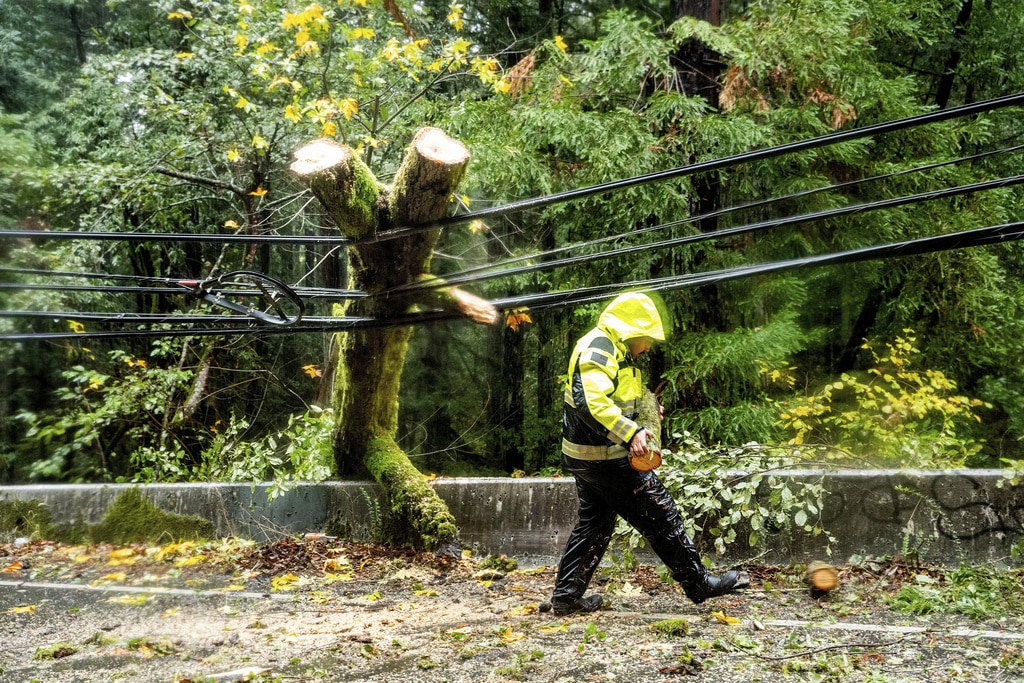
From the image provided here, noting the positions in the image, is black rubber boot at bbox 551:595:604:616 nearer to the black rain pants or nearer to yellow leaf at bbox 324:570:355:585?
the black rain pants

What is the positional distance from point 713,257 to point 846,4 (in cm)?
303

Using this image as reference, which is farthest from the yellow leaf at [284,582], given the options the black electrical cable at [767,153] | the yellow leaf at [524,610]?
the black electrical cable at [767,153]

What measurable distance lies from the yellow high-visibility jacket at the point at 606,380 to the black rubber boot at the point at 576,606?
3.16 feet

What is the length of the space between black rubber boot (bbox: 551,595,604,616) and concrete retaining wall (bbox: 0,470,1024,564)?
4.22 ft

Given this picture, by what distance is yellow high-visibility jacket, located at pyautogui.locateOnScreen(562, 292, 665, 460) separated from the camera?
443 centimetres

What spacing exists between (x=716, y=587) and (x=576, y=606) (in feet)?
2.93

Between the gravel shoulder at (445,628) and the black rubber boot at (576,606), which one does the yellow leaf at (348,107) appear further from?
the black rubber boot at (576,606)

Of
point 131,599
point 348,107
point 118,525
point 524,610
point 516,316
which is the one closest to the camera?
point 524,610

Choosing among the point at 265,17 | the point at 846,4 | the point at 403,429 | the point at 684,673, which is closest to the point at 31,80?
the point at 265,17

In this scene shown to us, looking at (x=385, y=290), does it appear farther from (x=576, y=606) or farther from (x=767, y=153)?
(x=767, y=153)

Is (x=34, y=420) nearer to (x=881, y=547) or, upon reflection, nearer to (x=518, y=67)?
(x=518, y=67)

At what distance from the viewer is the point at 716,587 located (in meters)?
4.72

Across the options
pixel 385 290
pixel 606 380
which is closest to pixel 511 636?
pixel 606 380

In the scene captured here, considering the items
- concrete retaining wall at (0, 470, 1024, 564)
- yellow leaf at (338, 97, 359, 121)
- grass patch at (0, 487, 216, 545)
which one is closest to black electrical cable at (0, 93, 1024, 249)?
concrete retaining wall at (0, 470, 1024, 564)
